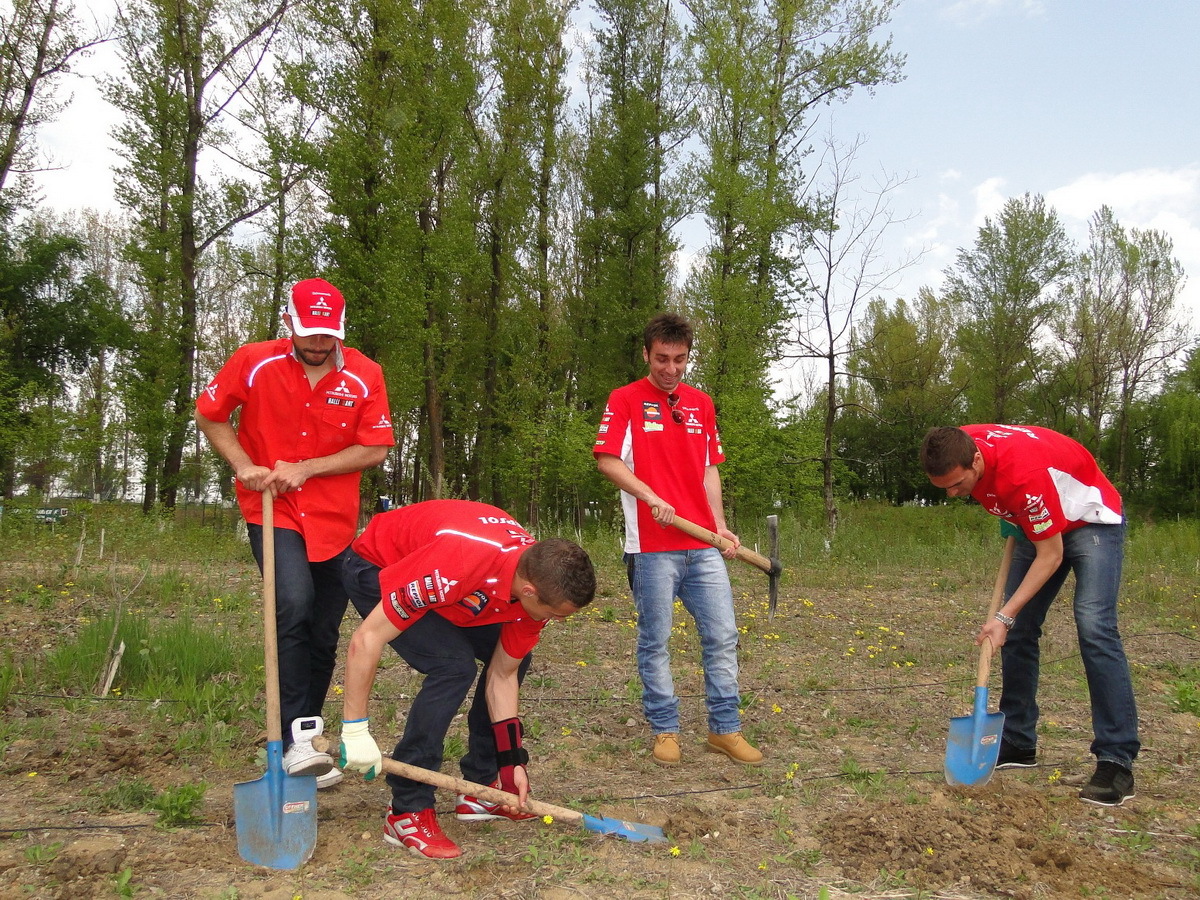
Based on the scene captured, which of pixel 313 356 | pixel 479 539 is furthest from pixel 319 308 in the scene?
pixel 479 539

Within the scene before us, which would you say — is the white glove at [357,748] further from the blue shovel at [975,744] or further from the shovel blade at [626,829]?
the blue shovel at [975,744]

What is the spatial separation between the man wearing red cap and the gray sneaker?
2939 millimetres

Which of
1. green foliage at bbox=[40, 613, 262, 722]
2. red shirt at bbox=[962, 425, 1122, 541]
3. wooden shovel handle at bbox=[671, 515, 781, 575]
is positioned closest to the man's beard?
wooden shovel handle at bbox=[671, 515, 781, 575]

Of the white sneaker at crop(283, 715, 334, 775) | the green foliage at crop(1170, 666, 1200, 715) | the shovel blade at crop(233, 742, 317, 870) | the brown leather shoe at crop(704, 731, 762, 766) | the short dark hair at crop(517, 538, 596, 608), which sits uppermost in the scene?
the short dark hair at crop(517, 538, 596, 608)

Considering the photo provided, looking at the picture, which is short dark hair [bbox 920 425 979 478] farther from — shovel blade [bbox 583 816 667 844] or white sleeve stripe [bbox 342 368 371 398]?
white sleeve stripe [bbox 342 368 371 398]

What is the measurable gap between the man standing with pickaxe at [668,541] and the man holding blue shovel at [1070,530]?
106cm

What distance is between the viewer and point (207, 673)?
15.3 ft

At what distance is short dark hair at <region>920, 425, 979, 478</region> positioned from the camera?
340cm

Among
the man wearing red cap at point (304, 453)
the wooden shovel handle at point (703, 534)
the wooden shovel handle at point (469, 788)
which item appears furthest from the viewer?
the wooden shovel handle at point (703, 534)

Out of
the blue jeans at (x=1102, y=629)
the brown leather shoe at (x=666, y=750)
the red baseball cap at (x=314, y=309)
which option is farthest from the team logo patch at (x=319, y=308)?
the blue jeans at (x=1102, y=629)

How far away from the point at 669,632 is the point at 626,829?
1.13 meters

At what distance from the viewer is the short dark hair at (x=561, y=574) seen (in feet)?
8.62

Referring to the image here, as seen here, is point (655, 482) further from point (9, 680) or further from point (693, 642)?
point (9, 680)

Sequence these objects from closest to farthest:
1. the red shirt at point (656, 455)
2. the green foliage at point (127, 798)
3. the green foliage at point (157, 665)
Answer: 1. the green foliage at point (127, 798)
2. the red shirt at point (656, 455)
3. the green foliage at point (157, 665)
